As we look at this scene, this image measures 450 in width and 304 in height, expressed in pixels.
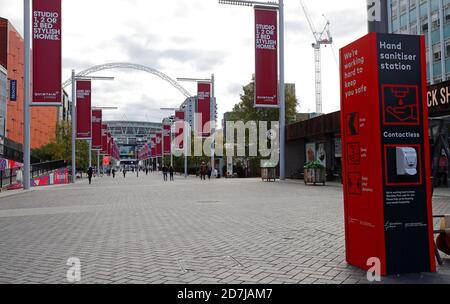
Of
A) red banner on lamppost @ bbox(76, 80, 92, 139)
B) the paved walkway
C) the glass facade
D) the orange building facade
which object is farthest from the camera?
the orange building facade

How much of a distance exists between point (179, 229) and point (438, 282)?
18.6 feet

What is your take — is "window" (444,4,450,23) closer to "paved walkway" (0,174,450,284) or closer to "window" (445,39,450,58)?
"window" (445,39,450,58)

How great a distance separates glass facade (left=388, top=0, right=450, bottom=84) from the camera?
46.3 metres

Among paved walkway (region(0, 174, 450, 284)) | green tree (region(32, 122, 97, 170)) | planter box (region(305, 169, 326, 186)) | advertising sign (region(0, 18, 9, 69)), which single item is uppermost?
advertising sign (region(0, 18, 9, 69))

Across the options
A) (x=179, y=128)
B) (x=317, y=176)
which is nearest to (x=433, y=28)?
(x=179, y=128)

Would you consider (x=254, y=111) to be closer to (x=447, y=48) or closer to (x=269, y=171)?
(x=269, y=171)

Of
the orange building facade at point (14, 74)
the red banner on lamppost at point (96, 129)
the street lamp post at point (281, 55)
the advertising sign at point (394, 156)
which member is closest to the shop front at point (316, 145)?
the street lamp post at point (281, 55)

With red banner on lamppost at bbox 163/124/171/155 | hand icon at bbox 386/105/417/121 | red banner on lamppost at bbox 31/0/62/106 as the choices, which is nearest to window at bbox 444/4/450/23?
red banner on lamppost at bbox 163/124/171/155

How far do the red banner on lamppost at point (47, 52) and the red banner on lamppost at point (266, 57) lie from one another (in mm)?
12749

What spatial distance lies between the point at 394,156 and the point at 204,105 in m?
34.8

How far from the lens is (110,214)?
1285cm

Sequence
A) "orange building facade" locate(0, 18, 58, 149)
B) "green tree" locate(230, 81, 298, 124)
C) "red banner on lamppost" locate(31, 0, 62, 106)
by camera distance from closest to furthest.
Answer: "red banner on lamppost" locate(31, 0, 62, 106), "green tree" locate(230, 81, 298, 124), "orange building facade" locate(0, 18, 58, 149)

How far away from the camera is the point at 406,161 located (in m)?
5.28

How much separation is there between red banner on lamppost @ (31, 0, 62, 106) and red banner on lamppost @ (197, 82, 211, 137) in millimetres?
16348
